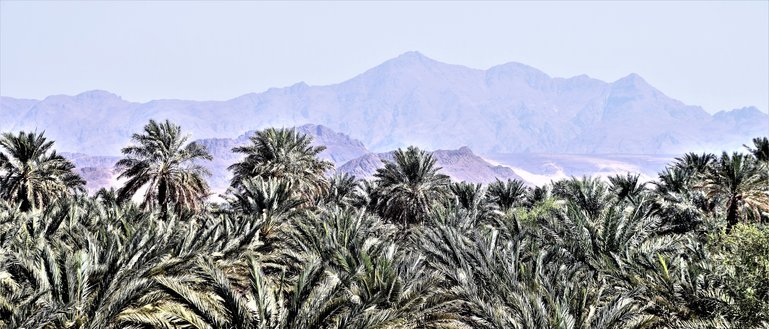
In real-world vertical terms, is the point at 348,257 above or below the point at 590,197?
above

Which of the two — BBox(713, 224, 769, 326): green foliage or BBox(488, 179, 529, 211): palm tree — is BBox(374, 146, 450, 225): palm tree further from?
BBox(713, 224, 769, 326): green foliage

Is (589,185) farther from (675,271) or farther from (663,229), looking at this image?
(675,271)

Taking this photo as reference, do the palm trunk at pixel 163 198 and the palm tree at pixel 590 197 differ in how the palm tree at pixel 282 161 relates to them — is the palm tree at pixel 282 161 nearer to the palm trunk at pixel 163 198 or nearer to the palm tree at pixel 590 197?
the palm trunk at pixel 163 198

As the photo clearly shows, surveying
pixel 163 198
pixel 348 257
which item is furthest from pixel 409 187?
pixel 348 257

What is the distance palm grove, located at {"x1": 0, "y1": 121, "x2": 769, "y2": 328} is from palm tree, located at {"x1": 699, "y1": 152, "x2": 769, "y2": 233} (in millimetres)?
72

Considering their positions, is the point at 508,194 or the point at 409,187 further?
the point at 508,194

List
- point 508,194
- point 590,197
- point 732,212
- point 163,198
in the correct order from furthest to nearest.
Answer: point 508,194 < point 590,197 < point 163,198 < point 732,212

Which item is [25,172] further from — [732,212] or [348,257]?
[732,212]

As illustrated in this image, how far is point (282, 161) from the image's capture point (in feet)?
105

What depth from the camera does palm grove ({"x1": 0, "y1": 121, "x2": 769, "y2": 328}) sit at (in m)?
11.4

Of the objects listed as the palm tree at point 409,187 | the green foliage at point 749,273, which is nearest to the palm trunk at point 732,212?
the green foliage at point 749,273

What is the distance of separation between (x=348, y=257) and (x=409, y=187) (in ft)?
53.9

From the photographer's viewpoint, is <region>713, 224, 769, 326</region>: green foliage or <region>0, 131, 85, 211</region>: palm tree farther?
<region>0, 131, 85, 211</region>: palm tree

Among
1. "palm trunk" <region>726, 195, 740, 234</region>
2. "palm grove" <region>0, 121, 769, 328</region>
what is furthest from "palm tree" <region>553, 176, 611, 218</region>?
"palm trunk" <region>726, 195, 740, 234</region>
